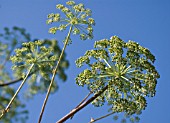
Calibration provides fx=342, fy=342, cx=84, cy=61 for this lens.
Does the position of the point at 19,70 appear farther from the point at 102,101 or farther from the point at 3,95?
the point at 3,95

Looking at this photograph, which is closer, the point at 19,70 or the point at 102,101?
the point at 102,101

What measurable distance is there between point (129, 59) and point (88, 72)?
1.11 m

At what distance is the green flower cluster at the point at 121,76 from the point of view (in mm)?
8422

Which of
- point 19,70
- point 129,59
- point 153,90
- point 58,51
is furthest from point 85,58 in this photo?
point 58,51

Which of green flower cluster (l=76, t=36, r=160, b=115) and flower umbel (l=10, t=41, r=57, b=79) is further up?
flower umbel (l=10, t=41, r=57, b=79)

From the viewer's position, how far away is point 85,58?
9.14 metres

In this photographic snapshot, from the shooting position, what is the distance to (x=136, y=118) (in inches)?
348

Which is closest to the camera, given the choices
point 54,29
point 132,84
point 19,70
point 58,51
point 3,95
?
Answer: point 132,84

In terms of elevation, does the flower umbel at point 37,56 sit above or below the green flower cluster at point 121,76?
above

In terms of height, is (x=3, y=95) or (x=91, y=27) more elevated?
(x=3, y=95)

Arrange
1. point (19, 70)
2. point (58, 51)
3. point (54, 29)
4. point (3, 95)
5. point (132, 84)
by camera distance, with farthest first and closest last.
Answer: point (58, 51) → point (3, 95) → point (19, 70) → point (54, 29) → point (132, 84)

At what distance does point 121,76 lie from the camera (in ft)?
28.6

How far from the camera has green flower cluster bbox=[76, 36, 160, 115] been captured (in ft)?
27.6


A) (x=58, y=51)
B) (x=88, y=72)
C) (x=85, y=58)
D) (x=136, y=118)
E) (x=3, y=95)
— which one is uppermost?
(x=58, y=51)
